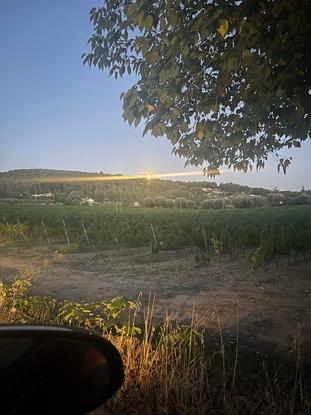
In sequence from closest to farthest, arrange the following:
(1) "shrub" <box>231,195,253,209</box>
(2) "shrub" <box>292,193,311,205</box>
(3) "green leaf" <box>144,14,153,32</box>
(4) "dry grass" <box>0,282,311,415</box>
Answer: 1. (4) "dry grass" <box>0,282,311,415</box>
2. (3) "green leaf" <box>144,14,153,32</box>
3. (2) "shrub" <box>292,193,311,205</box>
4. (1) "shrub" <box>231,195,253,209</box>

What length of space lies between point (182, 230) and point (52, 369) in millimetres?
11801

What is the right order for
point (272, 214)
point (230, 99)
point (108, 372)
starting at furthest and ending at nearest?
point (272, 214)
point (230, 99)
point (108, 372)

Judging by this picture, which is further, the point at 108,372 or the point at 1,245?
the point at 1,245

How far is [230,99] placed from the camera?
14.1ft

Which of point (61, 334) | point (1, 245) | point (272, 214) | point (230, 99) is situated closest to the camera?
point (61, 334)

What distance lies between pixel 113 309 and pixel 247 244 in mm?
7224

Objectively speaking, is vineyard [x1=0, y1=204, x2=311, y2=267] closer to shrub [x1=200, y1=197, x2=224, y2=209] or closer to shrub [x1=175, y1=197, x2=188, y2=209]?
shrub [x1=200, y1=197, x2=224, y2=209]

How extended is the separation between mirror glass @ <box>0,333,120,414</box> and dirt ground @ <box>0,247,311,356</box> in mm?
2529

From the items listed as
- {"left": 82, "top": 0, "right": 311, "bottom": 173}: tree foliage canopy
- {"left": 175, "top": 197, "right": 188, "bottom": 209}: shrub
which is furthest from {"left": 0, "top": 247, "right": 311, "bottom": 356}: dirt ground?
{"left": 175, "top": 197, "right": 188, "bottom": 209}: shrub

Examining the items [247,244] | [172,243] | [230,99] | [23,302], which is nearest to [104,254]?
[172,243]

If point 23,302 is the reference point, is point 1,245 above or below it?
below

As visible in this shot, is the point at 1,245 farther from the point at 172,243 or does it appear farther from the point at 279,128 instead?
the point at 279,128

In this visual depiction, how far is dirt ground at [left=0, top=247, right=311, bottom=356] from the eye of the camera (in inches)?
181

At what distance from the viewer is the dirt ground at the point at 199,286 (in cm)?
459
